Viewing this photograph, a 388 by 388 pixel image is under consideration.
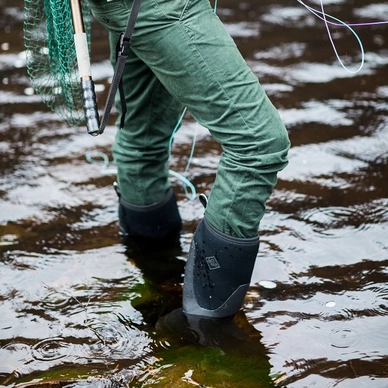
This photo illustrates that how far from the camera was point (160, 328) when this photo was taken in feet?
9.49

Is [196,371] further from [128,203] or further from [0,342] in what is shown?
[128,203]

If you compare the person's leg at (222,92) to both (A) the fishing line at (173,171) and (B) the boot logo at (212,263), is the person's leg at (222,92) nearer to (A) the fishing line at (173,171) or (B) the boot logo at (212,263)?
(B) the boot logo at (212,263)

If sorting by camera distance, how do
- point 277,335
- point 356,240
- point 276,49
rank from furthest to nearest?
point 276,49, point 356,240, point 277,335

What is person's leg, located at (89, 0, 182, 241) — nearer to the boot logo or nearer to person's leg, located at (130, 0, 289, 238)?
person's leg, located at (130, 0, 289, 238)

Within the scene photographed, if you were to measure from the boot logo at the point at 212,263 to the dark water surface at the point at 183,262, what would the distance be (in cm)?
24

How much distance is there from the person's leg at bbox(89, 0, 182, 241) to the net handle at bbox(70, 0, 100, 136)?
0.46 metres

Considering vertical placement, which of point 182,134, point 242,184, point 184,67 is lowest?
point 182,134

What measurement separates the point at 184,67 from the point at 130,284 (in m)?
1.08

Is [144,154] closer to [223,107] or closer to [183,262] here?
[183,262]

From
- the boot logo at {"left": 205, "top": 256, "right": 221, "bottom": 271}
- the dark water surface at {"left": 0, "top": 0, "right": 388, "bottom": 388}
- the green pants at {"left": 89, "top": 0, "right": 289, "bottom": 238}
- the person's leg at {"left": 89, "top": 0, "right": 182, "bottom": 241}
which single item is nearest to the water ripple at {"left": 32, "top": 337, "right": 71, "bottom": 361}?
the dark water surface at {"left": 0, "top": 0, "right": 388, "bottom": 388}

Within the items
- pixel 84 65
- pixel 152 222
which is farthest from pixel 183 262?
pixel 84 65

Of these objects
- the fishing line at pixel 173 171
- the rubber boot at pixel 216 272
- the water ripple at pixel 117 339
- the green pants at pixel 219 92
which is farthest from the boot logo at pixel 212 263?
the fishing line at pixel 173 171

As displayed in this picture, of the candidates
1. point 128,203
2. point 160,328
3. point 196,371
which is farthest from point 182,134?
point 196,371

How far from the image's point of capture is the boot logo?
9.11 ft
